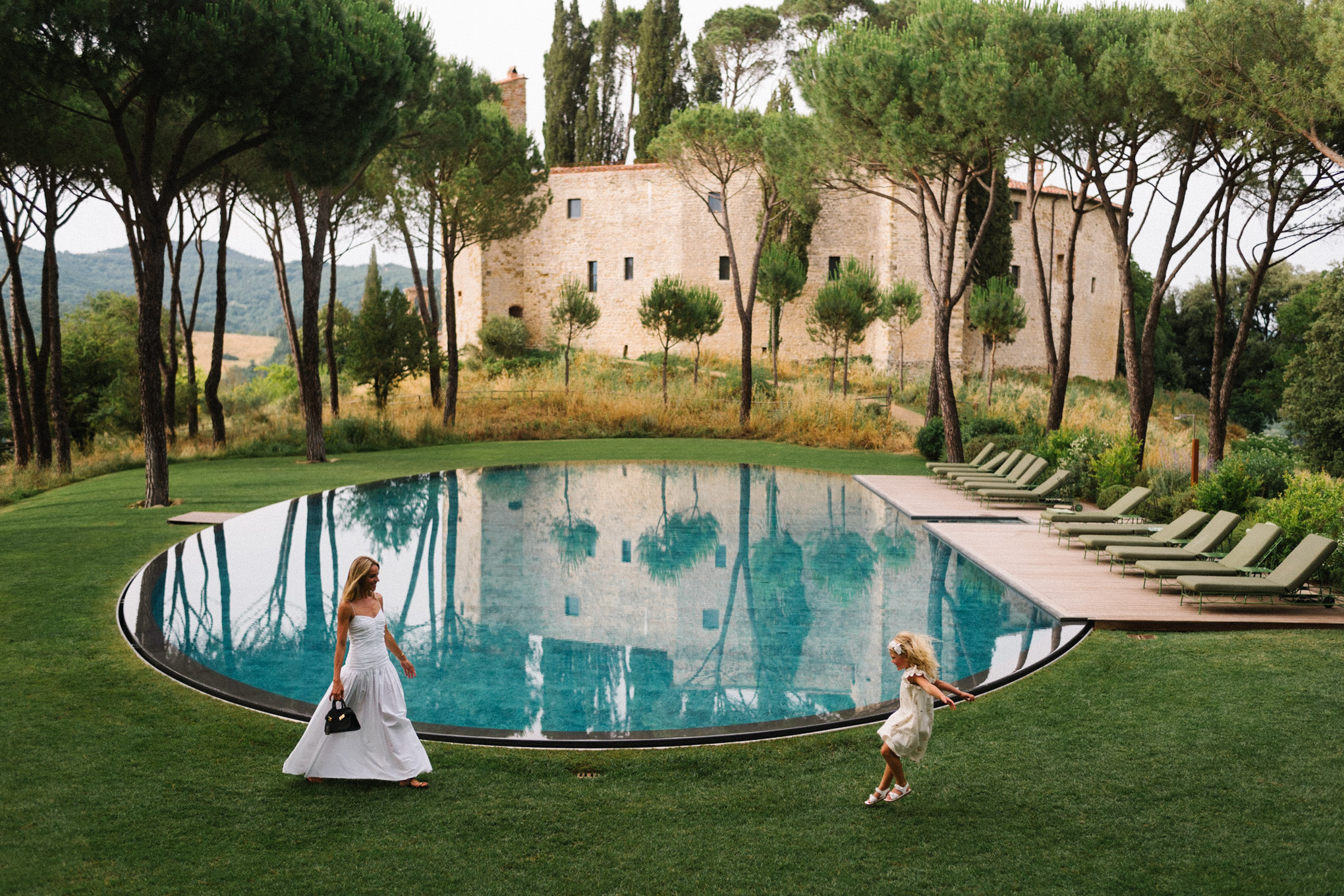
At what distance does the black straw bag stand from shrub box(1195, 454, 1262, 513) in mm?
9317

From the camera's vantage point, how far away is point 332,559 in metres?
9.73

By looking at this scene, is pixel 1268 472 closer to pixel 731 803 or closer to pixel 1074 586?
pixel 1074 586

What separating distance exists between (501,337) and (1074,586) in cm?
3080

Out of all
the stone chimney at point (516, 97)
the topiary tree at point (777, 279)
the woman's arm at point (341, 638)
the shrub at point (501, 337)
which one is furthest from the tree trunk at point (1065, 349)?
the stone chimney at point (516, 97)

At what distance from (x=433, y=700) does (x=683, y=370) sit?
1034 inches

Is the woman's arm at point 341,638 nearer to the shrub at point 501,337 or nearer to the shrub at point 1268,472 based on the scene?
the shrub at point 1268,472

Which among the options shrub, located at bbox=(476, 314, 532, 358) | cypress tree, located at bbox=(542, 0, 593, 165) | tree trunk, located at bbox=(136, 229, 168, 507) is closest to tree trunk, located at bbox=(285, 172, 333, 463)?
tree trunk, located at bbox=(136, 229, 168, 507)

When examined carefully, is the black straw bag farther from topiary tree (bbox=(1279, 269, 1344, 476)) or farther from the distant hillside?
the distant hillside

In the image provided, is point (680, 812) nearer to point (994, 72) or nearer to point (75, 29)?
point (75, 29)

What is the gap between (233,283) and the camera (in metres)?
98.8

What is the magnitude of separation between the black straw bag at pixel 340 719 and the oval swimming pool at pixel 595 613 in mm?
845

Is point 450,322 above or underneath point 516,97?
underneath

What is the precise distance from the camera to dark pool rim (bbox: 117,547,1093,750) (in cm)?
501

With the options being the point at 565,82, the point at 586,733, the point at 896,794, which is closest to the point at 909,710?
A: the point at 896,794
